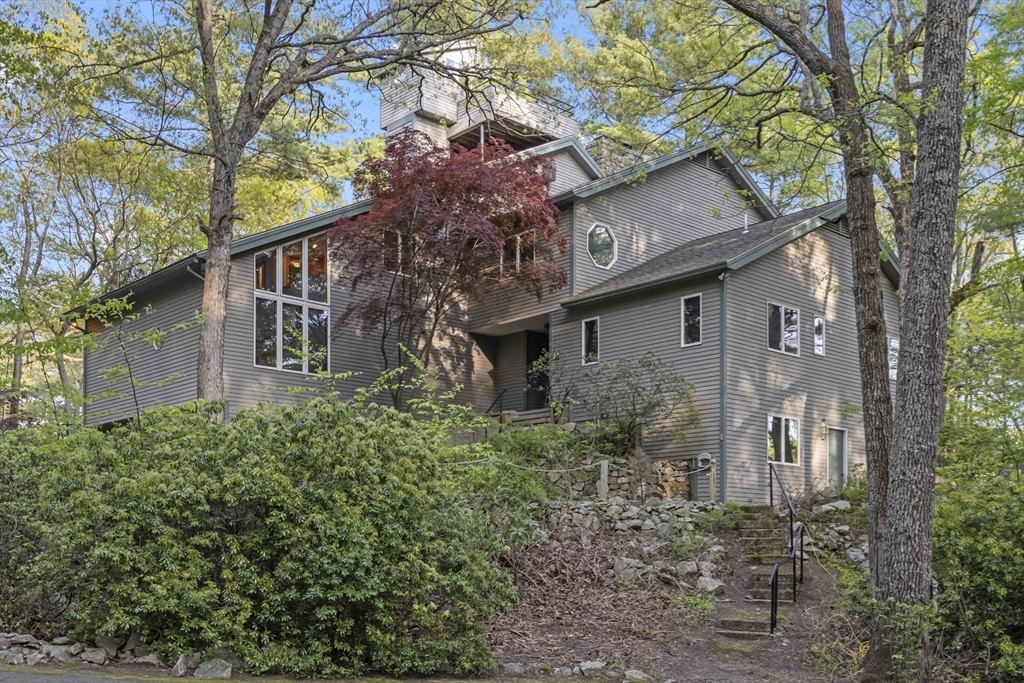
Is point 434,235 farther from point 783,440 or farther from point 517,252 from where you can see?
point 783,440

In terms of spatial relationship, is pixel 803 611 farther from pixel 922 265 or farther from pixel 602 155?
pixel 602 155

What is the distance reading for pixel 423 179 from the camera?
18.2 metres

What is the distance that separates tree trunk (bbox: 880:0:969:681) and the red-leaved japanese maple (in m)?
9.93

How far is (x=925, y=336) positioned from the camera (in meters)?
8.97

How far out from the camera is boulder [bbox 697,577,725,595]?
42.8 ft

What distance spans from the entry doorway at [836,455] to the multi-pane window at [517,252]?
7881mm

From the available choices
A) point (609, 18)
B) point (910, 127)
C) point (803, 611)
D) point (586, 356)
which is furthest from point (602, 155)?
point (803, 611)

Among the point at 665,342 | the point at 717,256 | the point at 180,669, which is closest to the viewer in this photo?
the point at 180,669

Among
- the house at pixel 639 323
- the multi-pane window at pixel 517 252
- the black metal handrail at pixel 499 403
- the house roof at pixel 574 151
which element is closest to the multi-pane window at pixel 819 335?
the house at pixel 639 323

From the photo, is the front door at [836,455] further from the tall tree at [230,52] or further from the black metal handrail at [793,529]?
the tall tree at [230,52]

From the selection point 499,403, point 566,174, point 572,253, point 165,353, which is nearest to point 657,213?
point 566,174

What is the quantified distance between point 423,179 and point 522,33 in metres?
Answer: 3.49

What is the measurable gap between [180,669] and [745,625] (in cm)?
734

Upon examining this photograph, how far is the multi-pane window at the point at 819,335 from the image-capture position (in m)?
20.1
